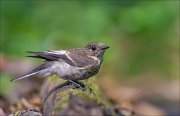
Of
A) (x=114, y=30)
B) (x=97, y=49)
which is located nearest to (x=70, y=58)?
(x=97, y=49)

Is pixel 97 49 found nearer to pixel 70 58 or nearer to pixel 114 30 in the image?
pixel 70 58

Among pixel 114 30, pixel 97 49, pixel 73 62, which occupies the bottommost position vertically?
pixel 114 30

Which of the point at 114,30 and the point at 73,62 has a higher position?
the point at 73,62

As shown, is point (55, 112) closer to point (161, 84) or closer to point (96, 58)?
point (96, 58)

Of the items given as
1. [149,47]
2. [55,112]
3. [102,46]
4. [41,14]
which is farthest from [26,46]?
[55,112]

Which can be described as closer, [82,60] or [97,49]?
[82,60]

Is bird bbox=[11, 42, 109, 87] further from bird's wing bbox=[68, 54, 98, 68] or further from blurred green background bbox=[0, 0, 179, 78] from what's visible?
blurred green background bbox=[0, 0, 179, 78]

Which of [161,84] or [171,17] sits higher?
[171,17]
